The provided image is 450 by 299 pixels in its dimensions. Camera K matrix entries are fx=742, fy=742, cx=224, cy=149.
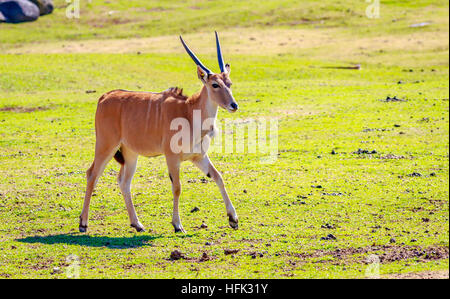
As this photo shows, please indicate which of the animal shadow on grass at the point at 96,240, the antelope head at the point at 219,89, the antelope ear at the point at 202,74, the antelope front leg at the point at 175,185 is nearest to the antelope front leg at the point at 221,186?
the antelope front leg at the point at 175,185

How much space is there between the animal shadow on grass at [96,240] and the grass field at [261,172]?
28mm

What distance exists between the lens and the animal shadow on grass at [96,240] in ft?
34.2

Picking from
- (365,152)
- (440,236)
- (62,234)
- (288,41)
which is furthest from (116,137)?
(288,41)

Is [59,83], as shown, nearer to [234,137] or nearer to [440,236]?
[234,137]

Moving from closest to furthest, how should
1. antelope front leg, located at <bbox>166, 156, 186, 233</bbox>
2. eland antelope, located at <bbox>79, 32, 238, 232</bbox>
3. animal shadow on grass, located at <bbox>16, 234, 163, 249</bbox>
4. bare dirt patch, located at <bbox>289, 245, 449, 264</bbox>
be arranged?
bare dirt patch, located at <bbox>289, 245, 449, 264</bbox> < animal shadow on grass, located at <bbox>16, 234, 163, 249</bbox> < antelope front leg, located at <bbox>166, 156, 186, 233</bbox> < eland antelope, located at <bbox>79, 32, 238, 232</bbox>

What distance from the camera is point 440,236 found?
34.5 feet

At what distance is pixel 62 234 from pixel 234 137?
855 centimetres

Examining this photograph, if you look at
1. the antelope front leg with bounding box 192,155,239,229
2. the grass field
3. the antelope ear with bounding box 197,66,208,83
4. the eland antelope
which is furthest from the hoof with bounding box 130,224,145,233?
the antelope ear with bounding box 197,66,208,83

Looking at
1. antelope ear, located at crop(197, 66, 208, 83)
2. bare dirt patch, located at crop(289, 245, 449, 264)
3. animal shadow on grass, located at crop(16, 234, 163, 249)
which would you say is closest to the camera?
bare dirt patch, located at crop(289, 245, 449, 264)

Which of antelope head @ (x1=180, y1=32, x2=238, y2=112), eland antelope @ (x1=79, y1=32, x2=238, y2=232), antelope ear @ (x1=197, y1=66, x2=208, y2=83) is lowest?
eland antelope @ (x1=79, y1=32, x2=238, y2=232)

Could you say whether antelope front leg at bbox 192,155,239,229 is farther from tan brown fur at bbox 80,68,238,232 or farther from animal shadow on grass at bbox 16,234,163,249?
animal shadow on grass at bbox 16,234,163,249

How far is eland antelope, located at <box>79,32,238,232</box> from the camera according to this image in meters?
11.2

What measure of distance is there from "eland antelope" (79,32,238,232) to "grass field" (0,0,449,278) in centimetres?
62

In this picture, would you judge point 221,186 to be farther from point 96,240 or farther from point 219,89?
point 96,240
